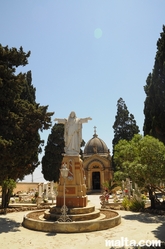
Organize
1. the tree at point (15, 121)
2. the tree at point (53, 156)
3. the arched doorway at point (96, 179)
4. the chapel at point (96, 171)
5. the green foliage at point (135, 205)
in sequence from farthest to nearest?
the arched doorway at point (96, 179) → the chapel at point (96, 171) → the tree at point (53, 156) → the green foliage at point (135, 205) → the tree at point (15, 121)

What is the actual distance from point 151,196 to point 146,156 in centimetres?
379

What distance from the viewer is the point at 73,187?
10.9 meters

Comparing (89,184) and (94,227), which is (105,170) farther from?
(94,227)

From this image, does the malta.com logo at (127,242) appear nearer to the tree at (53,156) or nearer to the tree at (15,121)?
the tree at (15,121)

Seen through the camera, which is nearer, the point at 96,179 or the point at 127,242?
the point at 127,242

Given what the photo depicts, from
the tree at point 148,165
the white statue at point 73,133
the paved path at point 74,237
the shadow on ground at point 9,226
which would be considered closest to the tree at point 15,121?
the white statue at point 73,133

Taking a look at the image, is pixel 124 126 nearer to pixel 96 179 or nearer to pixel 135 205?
pixel 96 179

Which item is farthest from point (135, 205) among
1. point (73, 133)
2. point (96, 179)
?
point (96, 179)

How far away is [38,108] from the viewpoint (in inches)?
486

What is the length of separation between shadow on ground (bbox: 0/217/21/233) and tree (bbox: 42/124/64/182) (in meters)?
19.7

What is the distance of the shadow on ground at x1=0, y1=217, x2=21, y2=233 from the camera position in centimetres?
922

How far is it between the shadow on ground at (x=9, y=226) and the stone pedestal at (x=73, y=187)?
7.09ft

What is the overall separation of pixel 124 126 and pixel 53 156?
11.8 meters

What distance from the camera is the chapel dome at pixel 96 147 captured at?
38.8 m
